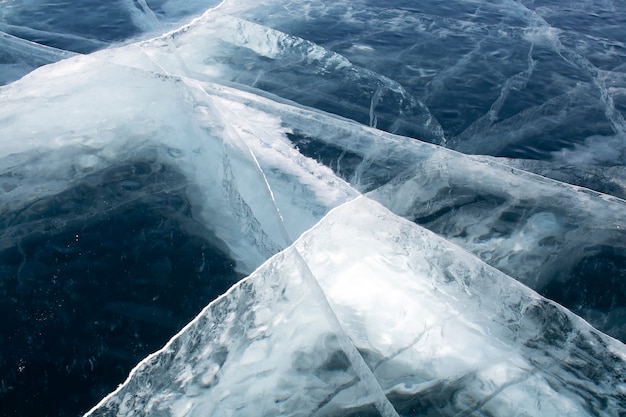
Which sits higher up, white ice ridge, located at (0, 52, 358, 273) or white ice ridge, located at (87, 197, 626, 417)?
white ice ridge, located at (0, 52, 358, 273)

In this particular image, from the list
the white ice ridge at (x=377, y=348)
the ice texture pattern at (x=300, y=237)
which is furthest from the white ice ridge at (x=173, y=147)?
the white ice ridge at (x=377, y=348)

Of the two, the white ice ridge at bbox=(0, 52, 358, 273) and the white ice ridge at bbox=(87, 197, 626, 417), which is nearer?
the white ice ridge at bbox=(87, 197, 626, 417)

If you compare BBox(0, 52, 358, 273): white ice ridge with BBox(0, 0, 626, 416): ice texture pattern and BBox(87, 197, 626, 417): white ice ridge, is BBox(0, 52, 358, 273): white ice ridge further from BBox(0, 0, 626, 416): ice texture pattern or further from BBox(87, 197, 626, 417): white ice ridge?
Answer: BBox(87, 197, 626, 417): white ice ridge

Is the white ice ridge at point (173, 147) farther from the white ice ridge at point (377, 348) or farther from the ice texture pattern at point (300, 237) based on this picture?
the white ice ridge at point (377, 348)

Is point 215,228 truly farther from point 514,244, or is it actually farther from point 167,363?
point 514,244

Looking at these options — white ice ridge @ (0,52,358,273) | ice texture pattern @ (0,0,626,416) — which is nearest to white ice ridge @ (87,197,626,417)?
ice texture pattern @ (0,0,626,416)

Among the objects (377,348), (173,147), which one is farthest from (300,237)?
(173,147)

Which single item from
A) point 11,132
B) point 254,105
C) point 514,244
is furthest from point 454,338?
point 11,132

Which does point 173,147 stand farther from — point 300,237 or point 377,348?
point 377,348
